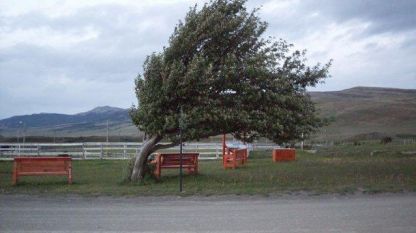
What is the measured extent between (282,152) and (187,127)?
48.0 feet

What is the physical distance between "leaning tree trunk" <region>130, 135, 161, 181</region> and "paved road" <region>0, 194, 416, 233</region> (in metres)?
5.04

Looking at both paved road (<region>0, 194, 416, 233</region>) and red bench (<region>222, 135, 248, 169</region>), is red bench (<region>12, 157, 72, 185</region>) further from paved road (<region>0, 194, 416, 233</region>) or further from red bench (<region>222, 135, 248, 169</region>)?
red bench (<region>222, 135, 248, 169</region>)

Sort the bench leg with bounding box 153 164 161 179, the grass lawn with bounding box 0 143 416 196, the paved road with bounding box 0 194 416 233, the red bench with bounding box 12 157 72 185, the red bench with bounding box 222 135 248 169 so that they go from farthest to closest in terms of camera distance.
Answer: the red bench with bounding box 222 135 248 169, the bench leg with bounding box 153 164 161 179, the red bench with bounding box 12 157 72 185, the grass lawn with bounding box 0 143 416 196, the paved road with bounding box 0 194 416 233

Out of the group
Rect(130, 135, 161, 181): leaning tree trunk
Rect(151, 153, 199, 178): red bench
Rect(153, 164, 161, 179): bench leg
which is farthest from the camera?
Rect(151, 153, 199, 178): red bench

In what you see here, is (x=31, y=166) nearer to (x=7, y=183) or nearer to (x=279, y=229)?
(x=7, y=183)

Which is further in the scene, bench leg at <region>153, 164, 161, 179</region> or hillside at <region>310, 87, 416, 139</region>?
hillside at <region>310, 87, 416, 139</region>

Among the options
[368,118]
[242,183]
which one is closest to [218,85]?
[242,183]

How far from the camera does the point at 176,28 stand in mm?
21219

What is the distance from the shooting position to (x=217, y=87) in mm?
20922

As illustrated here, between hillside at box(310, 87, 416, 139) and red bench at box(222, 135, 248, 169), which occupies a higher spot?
hillside at box(310, 87, 416, 139)

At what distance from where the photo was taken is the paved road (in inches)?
438

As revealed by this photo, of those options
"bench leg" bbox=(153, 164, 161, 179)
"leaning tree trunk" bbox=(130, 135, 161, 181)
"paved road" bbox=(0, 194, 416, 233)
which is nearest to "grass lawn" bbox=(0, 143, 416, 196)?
"bench leg" bbox=(153, 164, 161, 179)

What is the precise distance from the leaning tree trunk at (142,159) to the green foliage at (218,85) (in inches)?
21.3

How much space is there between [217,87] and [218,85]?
0.20 metres
